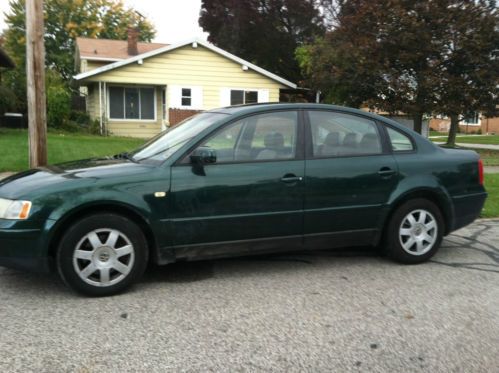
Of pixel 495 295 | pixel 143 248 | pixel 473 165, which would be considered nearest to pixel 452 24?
pixel 473 165

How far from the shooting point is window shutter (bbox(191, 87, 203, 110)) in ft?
74.7

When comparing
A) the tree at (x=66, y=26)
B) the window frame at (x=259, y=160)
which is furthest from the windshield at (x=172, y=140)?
the tree at (x=66, y=26)

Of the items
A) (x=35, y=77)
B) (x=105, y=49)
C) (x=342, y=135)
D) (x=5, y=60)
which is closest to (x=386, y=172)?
(x=342, y=135)

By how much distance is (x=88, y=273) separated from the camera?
4176 mm

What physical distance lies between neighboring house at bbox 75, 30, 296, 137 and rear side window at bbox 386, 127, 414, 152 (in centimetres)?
1721

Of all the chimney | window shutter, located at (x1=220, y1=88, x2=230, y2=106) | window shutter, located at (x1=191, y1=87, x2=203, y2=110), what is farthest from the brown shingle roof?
window shutter, located at (x1=220, y1=88, x2=230, y2=106)

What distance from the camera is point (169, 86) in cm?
2242

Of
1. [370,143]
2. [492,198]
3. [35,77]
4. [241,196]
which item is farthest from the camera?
[492,198]

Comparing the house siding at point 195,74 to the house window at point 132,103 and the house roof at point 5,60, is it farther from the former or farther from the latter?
the house roof at point 5,60

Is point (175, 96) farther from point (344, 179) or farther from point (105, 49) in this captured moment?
point (344, 179)

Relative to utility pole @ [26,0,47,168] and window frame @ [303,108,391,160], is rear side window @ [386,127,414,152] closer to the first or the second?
window frame @ [303,108,391,160]

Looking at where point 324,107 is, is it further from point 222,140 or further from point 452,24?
point 452,24

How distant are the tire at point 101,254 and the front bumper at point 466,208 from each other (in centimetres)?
320

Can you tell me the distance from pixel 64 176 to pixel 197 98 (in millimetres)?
18872
